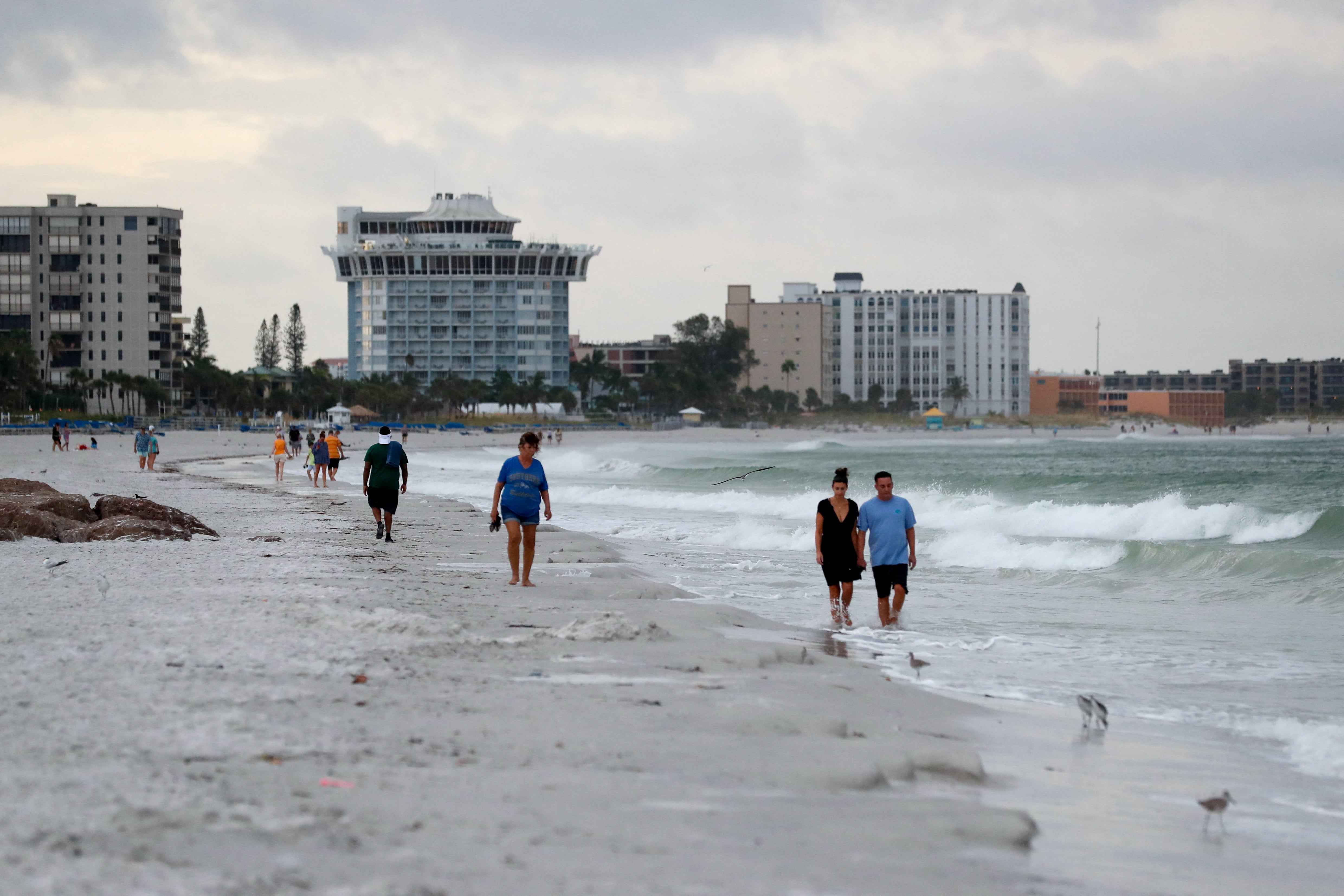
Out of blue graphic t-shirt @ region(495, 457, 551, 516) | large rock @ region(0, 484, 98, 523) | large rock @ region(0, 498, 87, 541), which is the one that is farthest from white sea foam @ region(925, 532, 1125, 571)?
large rock @ region(0, 484, 98, 523)

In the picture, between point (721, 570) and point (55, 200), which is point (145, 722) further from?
point (55, 200)

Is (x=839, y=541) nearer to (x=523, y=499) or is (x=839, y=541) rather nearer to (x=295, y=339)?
(x=523, y=499)

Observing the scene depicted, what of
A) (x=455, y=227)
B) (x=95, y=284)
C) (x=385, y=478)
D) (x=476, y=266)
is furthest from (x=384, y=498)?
(x=455, y=227)

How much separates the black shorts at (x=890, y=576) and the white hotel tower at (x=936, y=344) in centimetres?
18218

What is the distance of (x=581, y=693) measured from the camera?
6.67 m

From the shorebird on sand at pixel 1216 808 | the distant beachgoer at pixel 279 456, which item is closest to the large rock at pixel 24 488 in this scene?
the distant beachgoer at pixel 279 456

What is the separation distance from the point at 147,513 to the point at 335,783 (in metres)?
12.6

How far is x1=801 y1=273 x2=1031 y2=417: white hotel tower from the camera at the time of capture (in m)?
191

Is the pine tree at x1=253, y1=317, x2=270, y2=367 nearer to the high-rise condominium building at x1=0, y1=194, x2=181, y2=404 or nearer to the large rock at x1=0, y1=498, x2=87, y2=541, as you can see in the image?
the high-rise condominium building at x1=0, y1=194, x2=181, y2=404

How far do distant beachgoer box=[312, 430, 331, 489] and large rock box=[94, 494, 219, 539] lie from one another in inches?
571

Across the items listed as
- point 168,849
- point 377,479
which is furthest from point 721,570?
point 168,849

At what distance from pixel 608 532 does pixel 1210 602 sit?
10.7 meters

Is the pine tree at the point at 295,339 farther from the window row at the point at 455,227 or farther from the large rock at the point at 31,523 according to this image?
the large rock at the point at 31,523

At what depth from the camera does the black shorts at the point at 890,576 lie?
420 inches
